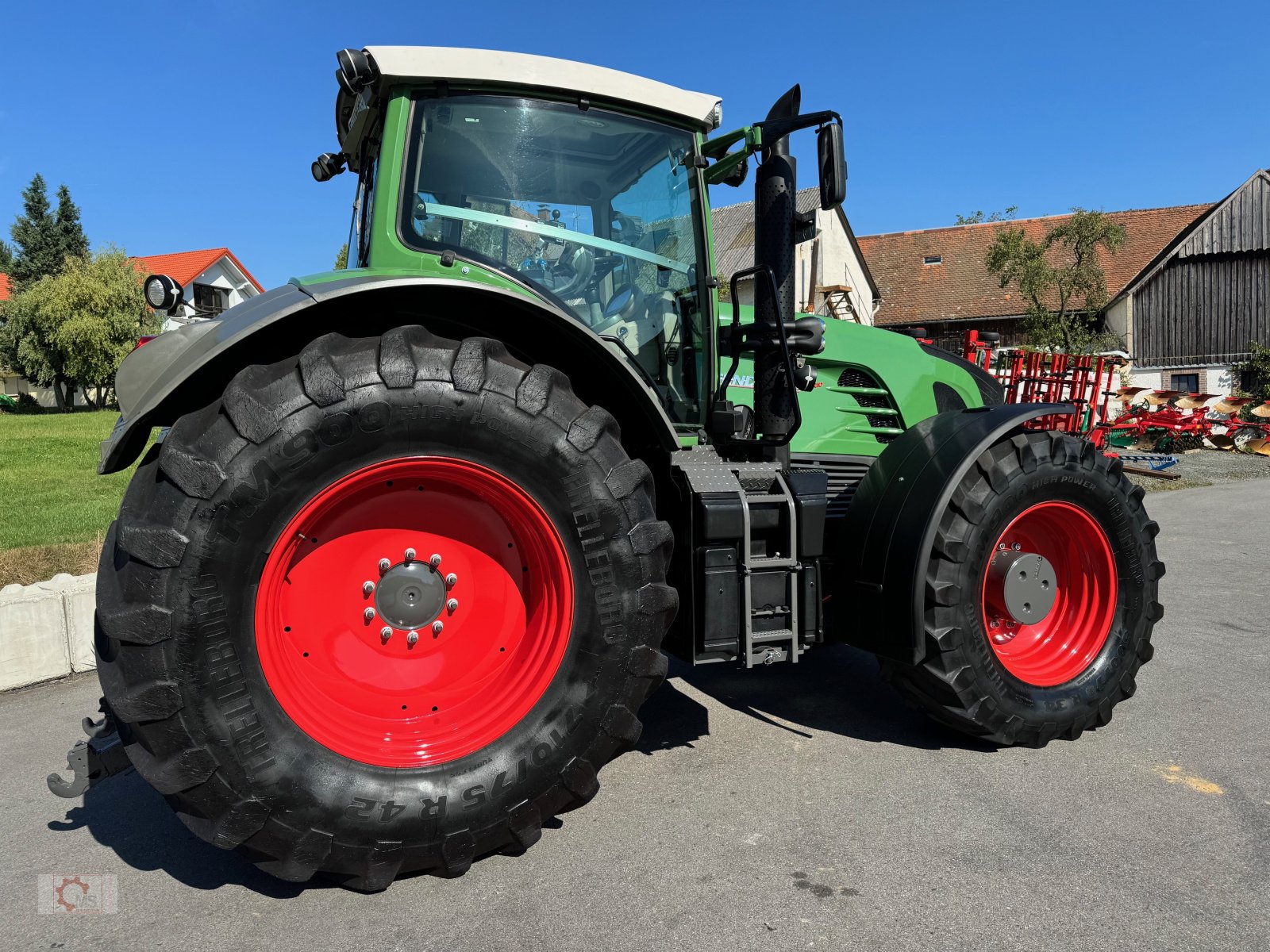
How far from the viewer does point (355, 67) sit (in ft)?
10.0

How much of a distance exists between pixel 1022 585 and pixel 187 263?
4397 centimetres

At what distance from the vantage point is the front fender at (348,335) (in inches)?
97.8

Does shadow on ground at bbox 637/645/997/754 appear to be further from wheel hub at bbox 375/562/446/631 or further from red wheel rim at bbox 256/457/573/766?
wheel hub at bbox 375/562/446/631

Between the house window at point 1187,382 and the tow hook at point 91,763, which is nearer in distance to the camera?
the tow hook at point 91,763

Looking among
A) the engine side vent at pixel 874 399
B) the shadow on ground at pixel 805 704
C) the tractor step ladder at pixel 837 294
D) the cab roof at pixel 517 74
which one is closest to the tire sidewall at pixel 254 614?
the shadow on ground at pixel 805 704

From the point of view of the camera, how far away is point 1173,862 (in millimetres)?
2654

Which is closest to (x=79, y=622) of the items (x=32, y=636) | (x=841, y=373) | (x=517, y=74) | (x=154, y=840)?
(x=32, y=636)

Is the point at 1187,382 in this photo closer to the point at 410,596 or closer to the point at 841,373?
the point at 841,373

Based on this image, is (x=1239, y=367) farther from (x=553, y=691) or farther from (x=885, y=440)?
→ (x=553, y=691)

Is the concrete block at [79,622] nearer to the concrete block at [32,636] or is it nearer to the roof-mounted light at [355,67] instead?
the concrete block at [32,636]

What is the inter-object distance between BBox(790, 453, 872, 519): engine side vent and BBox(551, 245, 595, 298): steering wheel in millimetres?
1257

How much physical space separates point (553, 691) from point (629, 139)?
6.95ft

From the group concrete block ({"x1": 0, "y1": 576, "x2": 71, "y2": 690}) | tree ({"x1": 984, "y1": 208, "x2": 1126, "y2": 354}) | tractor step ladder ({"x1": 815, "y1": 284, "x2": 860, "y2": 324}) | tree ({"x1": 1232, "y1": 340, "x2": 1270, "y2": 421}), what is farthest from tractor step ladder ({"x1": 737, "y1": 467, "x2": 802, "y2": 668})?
tree ({"x1": 1232, "y1": 340, "x2": 1270, "y2": 421})

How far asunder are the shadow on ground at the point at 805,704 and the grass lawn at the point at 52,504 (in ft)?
15.0
